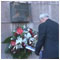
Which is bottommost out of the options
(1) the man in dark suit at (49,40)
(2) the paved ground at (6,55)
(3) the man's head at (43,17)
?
(2) the paved ground at (6,55)

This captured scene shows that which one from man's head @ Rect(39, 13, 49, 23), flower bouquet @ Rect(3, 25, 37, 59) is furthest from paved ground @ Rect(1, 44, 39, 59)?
man's head @ Rect(39, 13, 49, 23)

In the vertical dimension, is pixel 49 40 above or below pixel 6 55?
above

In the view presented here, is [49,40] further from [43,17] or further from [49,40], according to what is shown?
[43,17]

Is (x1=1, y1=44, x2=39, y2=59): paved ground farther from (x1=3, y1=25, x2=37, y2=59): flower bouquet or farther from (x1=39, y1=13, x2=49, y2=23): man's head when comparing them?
(x1=39, y1=13, x2=49, y2=23): man's head

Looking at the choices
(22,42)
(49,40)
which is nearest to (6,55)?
(22,42)

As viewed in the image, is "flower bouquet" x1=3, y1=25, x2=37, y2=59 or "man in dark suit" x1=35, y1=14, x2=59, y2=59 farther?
"flower bouquet" x1=3, y1=25, x2=37, y2=59

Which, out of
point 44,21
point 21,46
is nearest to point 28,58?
point 21,46

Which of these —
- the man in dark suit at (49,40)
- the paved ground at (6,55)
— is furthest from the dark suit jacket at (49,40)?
the paved ground at (6,55)

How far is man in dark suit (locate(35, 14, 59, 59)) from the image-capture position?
4.99m

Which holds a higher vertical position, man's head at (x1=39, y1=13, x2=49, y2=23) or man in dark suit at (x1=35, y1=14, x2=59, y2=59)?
man's head at (x1=39, y1=13, x2=49, y2=23)

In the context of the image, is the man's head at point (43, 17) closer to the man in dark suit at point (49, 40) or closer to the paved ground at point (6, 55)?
the man in dark suit at point (49, 40)

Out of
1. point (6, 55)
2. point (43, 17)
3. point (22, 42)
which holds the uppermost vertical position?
point (43, 17)

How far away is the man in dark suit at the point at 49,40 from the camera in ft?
16.4

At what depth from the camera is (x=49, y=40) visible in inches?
197
